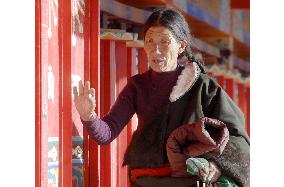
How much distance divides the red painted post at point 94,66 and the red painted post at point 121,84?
0.03 m

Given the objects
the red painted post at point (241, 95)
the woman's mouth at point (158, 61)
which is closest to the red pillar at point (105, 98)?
the woman's mouth at point (158, 61)

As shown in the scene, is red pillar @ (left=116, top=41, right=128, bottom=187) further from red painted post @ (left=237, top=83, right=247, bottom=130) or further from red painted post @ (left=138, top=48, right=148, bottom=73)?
red painted post @ (left=237, top=83, right=247, bottom=130)

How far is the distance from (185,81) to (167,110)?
0.04 meters

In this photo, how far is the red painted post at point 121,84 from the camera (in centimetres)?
98

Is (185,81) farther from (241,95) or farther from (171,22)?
(241,95)

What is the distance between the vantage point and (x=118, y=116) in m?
0.96

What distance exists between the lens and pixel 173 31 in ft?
3.03

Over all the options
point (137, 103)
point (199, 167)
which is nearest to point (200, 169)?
point (199, 167)

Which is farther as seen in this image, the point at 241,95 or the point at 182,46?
the point at 241,95

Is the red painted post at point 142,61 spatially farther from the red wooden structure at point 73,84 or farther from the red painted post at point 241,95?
the red painted post at point 241,95

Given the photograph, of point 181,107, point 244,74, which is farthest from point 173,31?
point 244,74

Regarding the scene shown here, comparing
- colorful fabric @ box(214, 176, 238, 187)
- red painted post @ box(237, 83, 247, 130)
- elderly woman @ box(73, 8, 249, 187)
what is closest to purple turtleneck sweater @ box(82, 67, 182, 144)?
elderly woman @ box(73, 8, 249, 187)

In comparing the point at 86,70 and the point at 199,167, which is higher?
the point at 86,70
